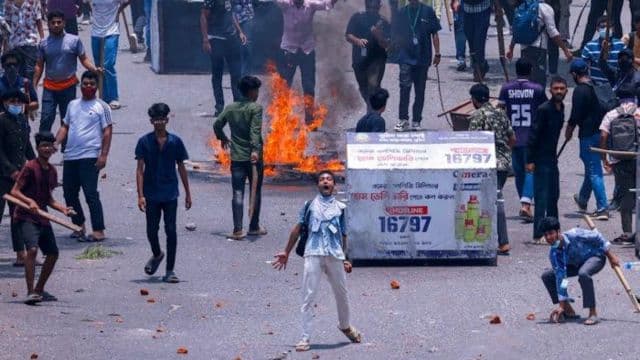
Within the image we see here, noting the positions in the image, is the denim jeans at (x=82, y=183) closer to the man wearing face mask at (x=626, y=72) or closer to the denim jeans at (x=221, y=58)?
the man wearing face mask at (x=626, y=72)

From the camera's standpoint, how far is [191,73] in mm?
25797

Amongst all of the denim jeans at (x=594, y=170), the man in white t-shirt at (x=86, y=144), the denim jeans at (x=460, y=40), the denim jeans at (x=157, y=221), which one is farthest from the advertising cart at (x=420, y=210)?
the denim jeans at (x=460, y=40)

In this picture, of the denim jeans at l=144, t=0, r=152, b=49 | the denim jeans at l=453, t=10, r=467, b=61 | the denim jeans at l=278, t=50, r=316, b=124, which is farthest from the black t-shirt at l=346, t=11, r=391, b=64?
the denim jeans at l=144, t=0, r=152, b=49

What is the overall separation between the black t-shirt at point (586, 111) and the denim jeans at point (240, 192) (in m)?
3.37

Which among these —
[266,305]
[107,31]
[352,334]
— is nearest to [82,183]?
[266,305]

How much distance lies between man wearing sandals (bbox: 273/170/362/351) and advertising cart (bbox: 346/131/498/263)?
2.75 m

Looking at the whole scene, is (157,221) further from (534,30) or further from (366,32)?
(534,30)

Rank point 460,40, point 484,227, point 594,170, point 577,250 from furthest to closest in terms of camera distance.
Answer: point 460,40, point 594,170, point 484,227, point 577,250

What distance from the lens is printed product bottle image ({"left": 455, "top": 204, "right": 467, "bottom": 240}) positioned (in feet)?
48.0

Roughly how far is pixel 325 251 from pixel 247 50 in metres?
11.6

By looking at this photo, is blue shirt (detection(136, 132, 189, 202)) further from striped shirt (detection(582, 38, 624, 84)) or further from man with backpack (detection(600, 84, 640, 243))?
striped shirt (detection(582, 38, 624, 84))

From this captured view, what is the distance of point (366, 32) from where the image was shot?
21047 millimetres

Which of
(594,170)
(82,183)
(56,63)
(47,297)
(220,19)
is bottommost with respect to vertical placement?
(47,297)

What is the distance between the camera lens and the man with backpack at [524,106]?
54.5 feet
